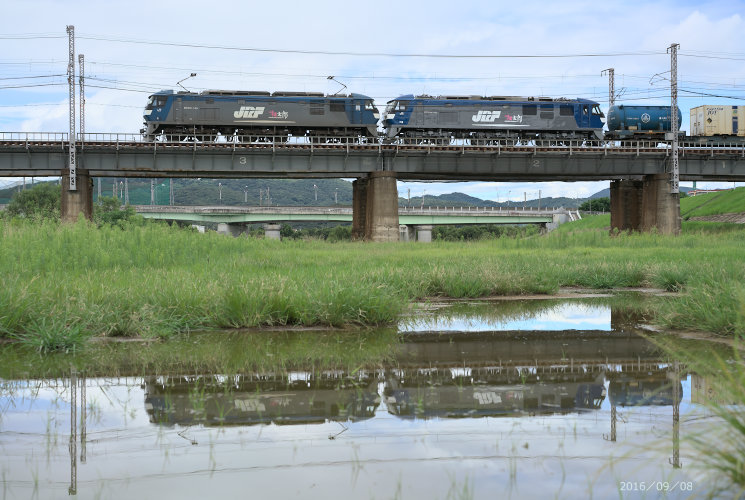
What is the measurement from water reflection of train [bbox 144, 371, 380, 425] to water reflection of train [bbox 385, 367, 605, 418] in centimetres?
26

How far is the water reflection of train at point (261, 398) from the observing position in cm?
457

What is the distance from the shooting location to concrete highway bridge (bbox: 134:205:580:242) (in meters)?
86.0

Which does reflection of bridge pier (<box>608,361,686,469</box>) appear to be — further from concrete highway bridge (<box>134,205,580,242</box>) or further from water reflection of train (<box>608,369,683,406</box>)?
concrete highway bridge (<box>134,205,580,242</box>)

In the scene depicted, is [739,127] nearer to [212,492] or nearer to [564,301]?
[564,301]

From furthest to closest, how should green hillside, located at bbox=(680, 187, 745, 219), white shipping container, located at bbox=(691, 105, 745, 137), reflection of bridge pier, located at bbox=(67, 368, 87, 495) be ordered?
green hillside, located at bbox=(680, 187, 745, 219) → white shipping container, located at bbox=(691, 105, 745, 137) → reflection of bridge pier, located at bbox=(67, 368, 87, 495)

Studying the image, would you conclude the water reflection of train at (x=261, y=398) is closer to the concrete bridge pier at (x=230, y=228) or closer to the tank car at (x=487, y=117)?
the tank car at (x=487, y=117)

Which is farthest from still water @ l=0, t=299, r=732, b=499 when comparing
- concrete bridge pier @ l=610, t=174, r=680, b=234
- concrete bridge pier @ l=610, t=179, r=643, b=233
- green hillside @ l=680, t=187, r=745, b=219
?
green hillside @ l=680, t=187, r=745, b=219

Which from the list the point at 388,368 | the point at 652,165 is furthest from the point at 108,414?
the point at 652,165

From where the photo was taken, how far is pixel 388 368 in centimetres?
627

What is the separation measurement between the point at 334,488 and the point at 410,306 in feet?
22.7

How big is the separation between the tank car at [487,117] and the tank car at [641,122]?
233cm
